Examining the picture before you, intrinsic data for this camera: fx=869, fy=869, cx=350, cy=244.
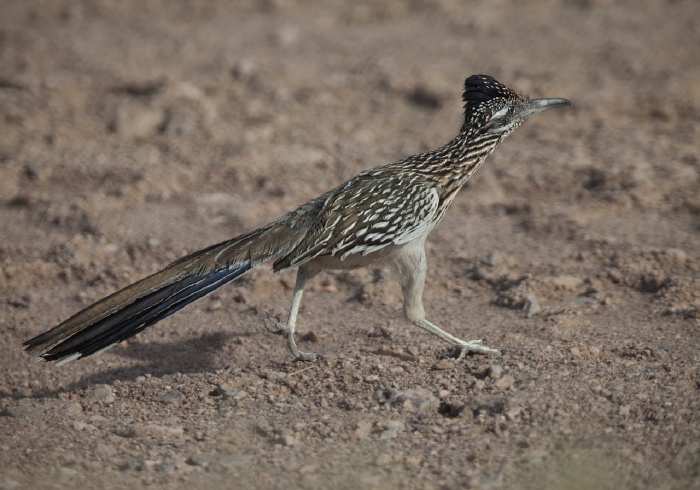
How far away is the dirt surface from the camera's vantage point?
435 centimetres

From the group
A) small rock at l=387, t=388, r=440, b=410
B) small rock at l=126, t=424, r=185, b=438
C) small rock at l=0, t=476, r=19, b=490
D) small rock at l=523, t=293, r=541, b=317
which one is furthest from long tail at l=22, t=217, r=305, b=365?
small rock at l=523, t=293, r=541, b=317

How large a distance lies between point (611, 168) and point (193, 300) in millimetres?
4615

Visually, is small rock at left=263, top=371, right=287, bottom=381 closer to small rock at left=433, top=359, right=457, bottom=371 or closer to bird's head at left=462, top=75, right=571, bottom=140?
small rock at left=433, top=359, right=457, bottom=371

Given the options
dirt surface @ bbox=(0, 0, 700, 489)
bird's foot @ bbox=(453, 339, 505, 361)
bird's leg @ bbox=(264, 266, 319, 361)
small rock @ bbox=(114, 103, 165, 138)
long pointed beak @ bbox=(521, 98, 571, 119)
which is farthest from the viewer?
small rock @ bbox=(114, 103, 165, 138)

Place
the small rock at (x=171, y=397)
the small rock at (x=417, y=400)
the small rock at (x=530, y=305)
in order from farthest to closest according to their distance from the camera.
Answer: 1. the small rock at (x=530, y=305)
2. the small rock at (x=171, y=397)
3. the small rock at (x=417, y=400)

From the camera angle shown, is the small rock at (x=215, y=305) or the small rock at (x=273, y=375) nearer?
the small rock at (x=273, y=375)

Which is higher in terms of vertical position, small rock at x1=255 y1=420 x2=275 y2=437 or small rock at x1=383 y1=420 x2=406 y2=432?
small rock at x1=255 y1=420 x2=275 y2=437

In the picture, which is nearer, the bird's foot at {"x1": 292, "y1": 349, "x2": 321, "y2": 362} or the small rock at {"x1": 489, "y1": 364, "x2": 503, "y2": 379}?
the small rock at {"x1": 489, "y1": 364, "x2": 503, "y2": 379}

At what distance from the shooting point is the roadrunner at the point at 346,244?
4996 mm

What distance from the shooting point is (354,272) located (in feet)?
22.5

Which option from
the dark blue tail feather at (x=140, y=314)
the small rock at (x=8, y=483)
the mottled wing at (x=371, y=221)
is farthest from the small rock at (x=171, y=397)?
the small rock at (x=8, y=483)

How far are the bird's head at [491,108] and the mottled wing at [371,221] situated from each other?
614 mm

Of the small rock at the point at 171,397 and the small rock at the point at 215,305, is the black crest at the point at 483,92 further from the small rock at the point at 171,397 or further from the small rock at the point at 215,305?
the small rock at the point at 171,397

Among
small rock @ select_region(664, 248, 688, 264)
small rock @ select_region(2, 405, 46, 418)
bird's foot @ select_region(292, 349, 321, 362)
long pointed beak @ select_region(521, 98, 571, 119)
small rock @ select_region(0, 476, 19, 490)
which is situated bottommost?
small rock @ select_region(0, 476, 19, 490)
